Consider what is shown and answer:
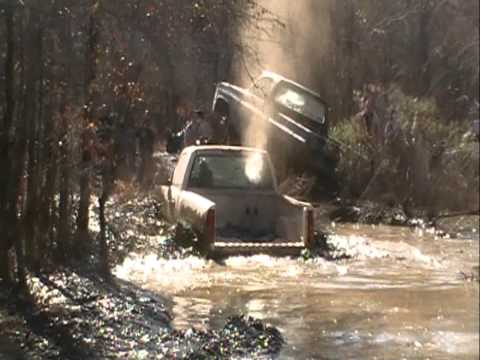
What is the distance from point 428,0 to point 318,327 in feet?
25.4

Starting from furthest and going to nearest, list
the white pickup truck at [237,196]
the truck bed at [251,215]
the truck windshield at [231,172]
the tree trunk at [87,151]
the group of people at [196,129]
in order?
the group of people at [196,129]
the truck windshield at [231,172]
the truck bed at [251,215]
the white pickup truck at [237,196]
the tree trunk at [87,151]

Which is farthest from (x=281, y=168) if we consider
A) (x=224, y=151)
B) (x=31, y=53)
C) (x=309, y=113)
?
(x=31, y=53)

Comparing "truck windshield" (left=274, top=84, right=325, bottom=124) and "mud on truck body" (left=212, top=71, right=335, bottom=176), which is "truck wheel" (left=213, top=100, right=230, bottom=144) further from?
"truck windshield" (left=274, top=84, right=325, bottom=124)

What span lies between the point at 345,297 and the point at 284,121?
29.6ft

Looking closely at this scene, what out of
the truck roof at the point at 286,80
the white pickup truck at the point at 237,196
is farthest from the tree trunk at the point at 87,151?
the truck roof at the point at 286,80

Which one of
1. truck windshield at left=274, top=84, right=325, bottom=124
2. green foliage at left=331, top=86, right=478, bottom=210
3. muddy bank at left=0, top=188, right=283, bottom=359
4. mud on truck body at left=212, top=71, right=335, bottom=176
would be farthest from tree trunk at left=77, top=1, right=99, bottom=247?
green foliage at left=331, top=86, right=478, bottom=210

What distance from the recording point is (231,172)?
53.3 feet

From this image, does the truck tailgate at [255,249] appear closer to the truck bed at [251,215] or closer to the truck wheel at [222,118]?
the truck bed at [251,215]

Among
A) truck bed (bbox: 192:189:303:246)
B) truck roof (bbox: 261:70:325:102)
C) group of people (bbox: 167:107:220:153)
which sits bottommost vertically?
truck bed (bbox: 192:189:303:246)

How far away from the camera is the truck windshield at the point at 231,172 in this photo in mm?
16094

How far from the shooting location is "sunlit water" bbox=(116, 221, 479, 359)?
358 inches

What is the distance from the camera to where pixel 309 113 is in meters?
20.9

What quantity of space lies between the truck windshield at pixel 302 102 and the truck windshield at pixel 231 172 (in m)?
3.91

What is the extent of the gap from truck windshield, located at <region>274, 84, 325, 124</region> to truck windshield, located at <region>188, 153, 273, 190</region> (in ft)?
12.8
